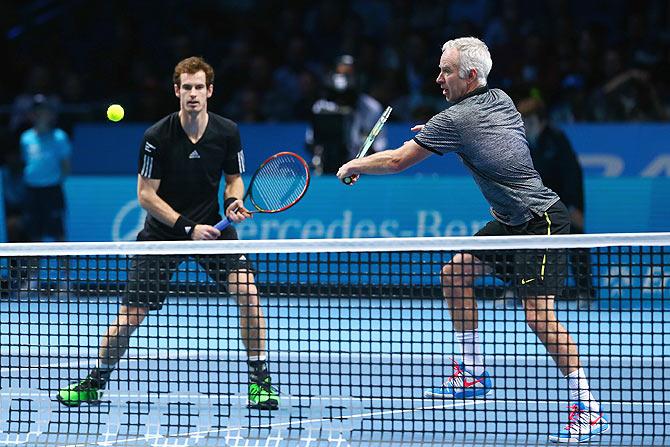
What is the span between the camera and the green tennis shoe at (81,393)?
230 inches

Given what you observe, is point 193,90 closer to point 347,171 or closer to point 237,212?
point 237,212

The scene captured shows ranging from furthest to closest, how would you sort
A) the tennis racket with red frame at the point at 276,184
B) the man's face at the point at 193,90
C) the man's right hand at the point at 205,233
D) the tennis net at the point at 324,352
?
the man's face at the point at 193,90
the man's right hand at the point at 205,233
the tennis racket with red frame at the point at 276,184
the tennis net at the point at 324,352

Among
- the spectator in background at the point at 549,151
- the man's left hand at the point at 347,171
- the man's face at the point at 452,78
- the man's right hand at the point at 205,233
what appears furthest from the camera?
the spectator in background at the point at 549,151

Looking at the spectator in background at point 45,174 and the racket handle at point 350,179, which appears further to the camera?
the spectator in background at point 45,174

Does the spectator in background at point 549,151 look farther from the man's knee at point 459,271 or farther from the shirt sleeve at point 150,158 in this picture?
the shirt sleeve at point 150,158

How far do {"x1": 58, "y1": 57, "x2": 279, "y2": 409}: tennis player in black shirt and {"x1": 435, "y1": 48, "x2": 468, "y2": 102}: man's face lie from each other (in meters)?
1.29

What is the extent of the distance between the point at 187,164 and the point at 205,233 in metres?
0.47

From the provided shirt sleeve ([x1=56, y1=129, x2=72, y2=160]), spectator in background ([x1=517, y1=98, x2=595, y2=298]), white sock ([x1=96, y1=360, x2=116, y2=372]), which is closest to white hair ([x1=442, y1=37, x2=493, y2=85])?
white sock ([x1=96, y1=360, x2=116, y2=372])

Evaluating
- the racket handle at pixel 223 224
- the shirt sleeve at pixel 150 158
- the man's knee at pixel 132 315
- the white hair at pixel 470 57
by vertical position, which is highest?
the white hair at pixel 470 57

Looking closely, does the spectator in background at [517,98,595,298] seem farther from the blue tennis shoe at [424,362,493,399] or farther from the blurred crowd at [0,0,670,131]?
the blue tennis shoe at [424,362,493,399]

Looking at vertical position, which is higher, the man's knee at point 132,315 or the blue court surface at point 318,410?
the man's knee at point 132,315

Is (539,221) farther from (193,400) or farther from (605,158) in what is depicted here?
(605,158)

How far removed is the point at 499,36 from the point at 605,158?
252cm

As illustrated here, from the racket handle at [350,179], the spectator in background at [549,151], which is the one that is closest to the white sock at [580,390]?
the racket handle at [350,179]
